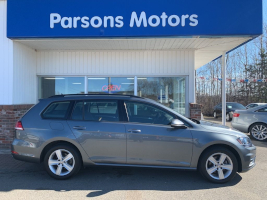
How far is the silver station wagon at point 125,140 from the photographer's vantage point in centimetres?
404

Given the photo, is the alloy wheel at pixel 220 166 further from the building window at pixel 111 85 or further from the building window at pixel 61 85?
the building window at pixel 61 85

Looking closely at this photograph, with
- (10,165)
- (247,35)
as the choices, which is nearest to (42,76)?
(10,165)

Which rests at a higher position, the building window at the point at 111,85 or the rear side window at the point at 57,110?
the building window at the point at 111,85

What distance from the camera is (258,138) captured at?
8219 mm

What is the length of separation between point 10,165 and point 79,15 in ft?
14.4

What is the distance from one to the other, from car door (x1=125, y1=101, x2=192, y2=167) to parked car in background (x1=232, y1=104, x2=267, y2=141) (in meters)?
5.63

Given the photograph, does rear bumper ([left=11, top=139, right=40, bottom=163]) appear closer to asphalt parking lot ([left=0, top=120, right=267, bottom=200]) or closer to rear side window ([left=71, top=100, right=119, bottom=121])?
asphalt parking lot ([left=0, top=120, right=267, bottom=200])

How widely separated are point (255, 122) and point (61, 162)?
7.43 meters

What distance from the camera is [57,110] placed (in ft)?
14.5

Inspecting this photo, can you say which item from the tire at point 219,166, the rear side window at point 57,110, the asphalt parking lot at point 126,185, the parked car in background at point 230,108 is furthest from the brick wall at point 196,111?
the parked car in background at point 230,108

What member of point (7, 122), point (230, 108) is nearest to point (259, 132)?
point (230, 108)

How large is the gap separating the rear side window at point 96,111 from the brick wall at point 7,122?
3154mm

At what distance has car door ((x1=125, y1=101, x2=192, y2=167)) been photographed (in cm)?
403

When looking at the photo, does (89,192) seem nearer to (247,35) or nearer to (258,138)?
(247,35)
